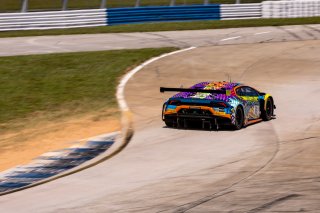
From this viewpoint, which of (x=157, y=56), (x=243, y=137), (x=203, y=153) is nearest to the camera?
(x=203, y=153)

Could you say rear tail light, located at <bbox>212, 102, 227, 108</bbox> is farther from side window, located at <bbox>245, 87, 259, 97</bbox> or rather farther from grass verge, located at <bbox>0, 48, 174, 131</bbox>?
grass verge, located at <bbox>0, 48, 174, 131</bbox>

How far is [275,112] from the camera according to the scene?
80.1ft

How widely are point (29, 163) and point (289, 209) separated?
8512 mm

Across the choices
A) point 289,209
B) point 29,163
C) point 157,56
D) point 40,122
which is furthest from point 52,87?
point 289,209

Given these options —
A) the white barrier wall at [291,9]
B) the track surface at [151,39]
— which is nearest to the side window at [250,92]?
the track surface at [151,39]

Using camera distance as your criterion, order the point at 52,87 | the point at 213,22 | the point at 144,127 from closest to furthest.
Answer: the point at 144,127 < the point at 52,87 < the point at 213,22

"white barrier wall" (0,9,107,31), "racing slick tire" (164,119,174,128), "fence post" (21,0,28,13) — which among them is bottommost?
"racing slick tire" (164,119,174,128)

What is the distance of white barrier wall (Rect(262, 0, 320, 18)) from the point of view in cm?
4753

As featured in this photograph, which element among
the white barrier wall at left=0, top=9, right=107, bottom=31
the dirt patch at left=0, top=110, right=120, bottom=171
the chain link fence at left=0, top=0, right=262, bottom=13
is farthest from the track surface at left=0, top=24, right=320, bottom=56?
the dirt patch at left=0, top=110, right=120, bottom=171

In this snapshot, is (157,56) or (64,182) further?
(157,56)

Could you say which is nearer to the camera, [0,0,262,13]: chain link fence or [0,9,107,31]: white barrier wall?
[0,9,107,31]: white barrier wall

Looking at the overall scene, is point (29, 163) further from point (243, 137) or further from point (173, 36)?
point (173, 36)

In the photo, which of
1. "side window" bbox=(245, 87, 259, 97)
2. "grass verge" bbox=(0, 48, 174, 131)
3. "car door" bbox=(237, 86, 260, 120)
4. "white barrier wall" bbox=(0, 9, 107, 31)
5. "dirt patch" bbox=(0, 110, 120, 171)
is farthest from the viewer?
"white barrier wall" bbox=(0, 9, 107, 31)

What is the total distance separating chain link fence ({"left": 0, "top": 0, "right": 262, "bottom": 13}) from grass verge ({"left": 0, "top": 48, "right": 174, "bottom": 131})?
10556mm
